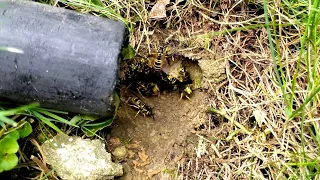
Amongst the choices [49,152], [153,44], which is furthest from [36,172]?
[153,44]

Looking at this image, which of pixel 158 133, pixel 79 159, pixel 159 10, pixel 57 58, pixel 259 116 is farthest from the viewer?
pixel 159 10

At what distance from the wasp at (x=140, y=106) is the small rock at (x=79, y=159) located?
0.27 m

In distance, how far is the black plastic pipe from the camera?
2193 mm

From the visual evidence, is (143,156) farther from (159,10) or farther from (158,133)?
(159,10)

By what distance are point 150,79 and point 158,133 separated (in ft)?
0.96

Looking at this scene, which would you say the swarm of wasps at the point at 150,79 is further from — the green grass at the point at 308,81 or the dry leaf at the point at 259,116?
the green grass at the point at 308,81

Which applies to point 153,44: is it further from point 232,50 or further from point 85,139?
point 85,139

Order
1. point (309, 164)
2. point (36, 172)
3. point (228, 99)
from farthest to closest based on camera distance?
point (228, 99)
point (36, 172)
point (309, 164)

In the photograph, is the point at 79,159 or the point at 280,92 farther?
the point at 280,92

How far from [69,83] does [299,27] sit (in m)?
1.17

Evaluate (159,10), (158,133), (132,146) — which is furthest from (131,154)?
(159,10)

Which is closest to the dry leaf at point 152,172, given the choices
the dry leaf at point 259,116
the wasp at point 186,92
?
the wasp at point 186,92

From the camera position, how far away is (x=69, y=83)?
2219 mm

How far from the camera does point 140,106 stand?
8.31 feet
